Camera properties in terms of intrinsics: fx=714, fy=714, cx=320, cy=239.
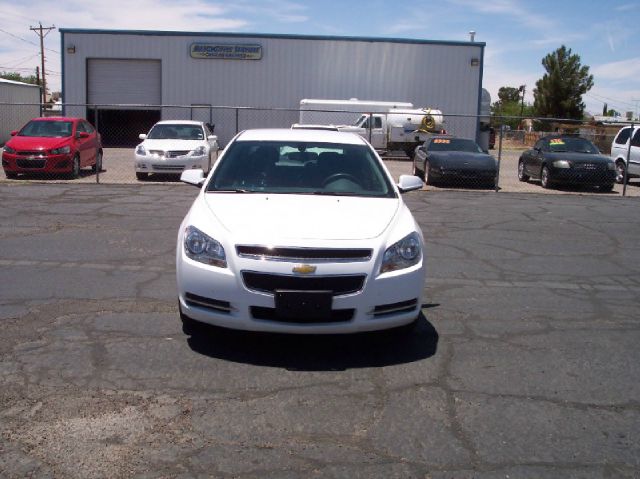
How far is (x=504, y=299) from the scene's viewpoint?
7047mm

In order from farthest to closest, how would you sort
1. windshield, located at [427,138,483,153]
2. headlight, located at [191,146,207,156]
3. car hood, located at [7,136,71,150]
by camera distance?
windshield, located at [427,138,483,153], headlight, located at [191,146,207,156], car hood, located at [7,136,71,150]

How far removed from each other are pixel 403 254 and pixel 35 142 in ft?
46.5

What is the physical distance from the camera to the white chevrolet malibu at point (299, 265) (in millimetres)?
4809

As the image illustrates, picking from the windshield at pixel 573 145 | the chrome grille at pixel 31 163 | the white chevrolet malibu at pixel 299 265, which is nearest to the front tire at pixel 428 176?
the windshield at pixel 573 145

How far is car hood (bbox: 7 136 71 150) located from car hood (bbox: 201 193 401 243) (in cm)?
1240

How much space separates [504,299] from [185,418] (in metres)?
3.96

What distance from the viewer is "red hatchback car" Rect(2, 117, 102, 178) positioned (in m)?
16.7

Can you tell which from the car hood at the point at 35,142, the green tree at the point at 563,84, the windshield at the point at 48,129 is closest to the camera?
the car hood at the point at 35,142

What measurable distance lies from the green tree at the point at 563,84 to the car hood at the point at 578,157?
3476 centimetres

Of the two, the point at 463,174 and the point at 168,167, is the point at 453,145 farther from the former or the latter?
the point at 168,167

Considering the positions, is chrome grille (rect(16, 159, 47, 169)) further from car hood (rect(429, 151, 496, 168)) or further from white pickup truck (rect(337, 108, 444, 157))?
white pickup truck (rect(337, 108, 444, 157))

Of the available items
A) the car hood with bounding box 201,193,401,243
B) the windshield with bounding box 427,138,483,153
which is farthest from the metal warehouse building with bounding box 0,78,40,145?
the car hood with bounding box 201,193,401,243

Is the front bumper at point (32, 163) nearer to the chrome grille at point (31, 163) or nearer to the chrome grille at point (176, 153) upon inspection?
the chrome grille at point (31, 163)

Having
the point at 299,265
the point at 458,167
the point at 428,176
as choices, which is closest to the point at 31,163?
the point at 428,176
